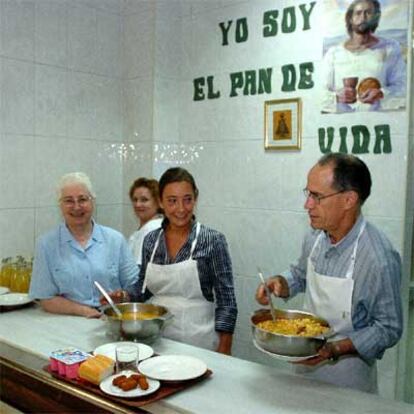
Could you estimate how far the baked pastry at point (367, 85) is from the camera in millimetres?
2754

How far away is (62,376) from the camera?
168 cm

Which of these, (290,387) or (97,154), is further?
(97,154)

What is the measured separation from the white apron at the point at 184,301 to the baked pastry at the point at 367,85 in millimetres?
1234

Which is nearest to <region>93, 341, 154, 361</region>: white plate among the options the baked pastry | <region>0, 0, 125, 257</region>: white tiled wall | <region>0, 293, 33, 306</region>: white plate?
<region>0, 293, 33, 306</region>: white plate

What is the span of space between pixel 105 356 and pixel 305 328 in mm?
652

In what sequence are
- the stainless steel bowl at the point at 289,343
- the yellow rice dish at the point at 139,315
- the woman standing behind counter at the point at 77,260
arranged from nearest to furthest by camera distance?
the stainless steel bowl at the point at 289,343 → the yellow rice dish at the point at 139,315 → the woman standing behind counter at the point at 77,260

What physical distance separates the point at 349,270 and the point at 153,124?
7.13 feet

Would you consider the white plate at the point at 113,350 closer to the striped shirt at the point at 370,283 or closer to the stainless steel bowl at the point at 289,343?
the stainless steel bowl at the point at 289,343

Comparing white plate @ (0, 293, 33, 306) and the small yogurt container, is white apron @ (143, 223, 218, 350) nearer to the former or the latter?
the small yogurt container

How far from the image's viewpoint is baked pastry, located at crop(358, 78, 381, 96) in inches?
108

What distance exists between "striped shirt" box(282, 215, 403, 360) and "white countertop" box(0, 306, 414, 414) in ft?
0.70

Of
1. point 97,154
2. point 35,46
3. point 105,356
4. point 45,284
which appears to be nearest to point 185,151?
point 97,154

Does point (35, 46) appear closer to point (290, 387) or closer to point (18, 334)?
point (18, 334)

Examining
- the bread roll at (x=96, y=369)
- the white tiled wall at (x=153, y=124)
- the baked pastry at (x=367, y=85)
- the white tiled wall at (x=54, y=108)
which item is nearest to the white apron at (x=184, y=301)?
the bread roll at (x=96, y=369)
